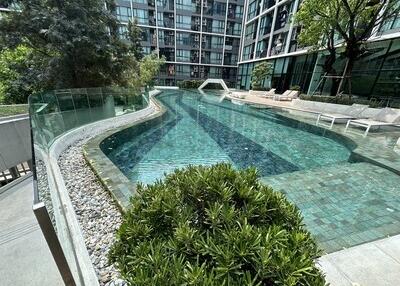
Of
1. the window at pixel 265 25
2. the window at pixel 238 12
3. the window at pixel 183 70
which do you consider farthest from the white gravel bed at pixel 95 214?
the window at pixel 238 12

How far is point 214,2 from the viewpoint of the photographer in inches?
1533

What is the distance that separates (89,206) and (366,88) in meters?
19.4

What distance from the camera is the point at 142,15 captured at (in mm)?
36250

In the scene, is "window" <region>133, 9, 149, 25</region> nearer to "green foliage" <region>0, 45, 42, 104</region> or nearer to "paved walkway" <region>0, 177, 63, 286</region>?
"green foliage" <region>0, 45, 42, 104</region>

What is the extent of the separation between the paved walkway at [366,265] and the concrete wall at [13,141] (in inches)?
384

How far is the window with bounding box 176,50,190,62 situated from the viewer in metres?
39.5

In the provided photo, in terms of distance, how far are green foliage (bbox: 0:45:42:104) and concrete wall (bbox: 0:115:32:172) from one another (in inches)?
171

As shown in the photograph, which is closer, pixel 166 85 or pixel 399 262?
pixel 399 262

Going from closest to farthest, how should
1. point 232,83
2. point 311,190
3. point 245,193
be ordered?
point 245,193, point 311,190, point 232,83

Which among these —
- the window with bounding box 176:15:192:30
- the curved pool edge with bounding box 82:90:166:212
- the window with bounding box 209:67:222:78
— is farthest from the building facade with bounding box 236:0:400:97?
the curved pool edge with bounding box 82:90:166:212

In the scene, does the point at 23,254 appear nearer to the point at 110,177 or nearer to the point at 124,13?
the point at 110,177

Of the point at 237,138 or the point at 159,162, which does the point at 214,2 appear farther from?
the point at 159,162

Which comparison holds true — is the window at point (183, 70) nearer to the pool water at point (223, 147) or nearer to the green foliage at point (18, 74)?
the green foliage at point (18, 74)

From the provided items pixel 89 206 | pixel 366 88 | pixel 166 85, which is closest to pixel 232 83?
pixel 166 85
